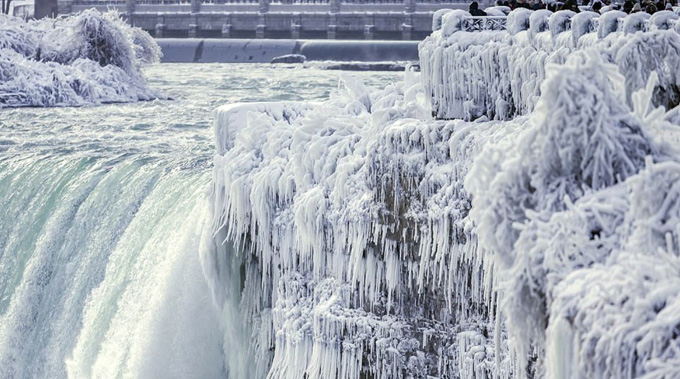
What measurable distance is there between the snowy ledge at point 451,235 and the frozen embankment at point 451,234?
11 millimetres

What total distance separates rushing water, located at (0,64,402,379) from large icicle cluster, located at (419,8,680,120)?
3.16m

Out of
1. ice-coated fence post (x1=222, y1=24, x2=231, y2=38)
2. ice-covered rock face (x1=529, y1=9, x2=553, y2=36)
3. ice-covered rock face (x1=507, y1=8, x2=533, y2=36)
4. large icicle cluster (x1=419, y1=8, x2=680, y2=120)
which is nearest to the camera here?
large icicle cluster (x1=419, y1=8, x2=680, y2=120)

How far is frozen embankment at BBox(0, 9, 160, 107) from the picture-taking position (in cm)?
2989

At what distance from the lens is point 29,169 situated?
640 inches

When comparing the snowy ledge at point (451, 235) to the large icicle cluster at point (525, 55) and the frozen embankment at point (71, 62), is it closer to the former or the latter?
the large icicle cluster at point (525, 55)

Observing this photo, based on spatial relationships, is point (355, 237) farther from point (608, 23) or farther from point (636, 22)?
point (636, 22)

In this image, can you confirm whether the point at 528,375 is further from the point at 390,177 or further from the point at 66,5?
the point at 66,5

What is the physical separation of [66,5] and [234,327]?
186ft

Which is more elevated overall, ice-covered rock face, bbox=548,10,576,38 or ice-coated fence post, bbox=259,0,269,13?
ice-covered rock face, bbox=548,10,576,38

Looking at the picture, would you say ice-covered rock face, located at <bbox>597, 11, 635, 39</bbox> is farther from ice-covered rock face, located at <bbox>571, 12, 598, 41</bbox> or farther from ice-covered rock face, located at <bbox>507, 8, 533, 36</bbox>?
ice-covered rock face, located at <bbox>507, 8, 533, 36</bbox>

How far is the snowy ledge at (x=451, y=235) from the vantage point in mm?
5707

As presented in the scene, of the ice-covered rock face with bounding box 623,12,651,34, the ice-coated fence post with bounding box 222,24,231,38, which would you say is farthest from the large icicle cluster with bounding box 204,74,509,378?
the ice-coated fence post with bounding box 222,24,231,38

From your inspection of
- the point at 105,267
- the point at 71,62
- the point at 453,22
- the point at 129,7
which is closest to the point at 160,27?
the point at 129,7

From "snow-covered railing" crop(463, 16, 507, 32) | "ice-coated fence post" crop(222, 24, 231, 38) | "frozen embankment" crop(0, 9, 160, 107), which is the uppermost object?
"snow-covered railing" crop(463, 16, 507, 32)
